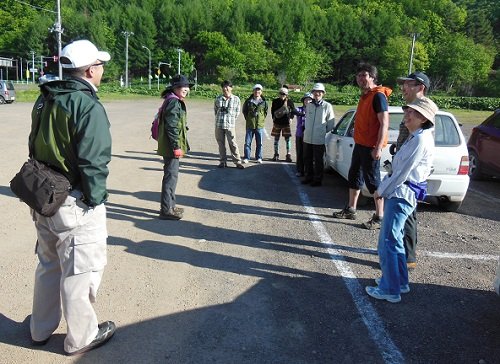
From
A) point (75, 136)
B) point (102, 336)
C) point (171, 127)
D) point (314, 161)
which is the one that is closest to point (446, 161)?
point (314, 161)

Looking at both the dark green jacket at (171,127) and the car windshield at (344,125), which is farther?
the car windshield at (344,125)

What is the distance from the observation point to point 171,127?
5996 mm

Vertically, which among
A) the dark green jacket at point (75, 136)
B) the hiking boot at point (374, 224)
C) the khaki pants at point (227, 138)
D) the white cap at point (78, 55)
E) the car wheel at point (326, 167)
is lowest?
the hiking boot at point (374, 224)

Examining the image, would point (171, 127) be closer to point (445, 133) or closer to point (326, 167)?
point (445, 133)

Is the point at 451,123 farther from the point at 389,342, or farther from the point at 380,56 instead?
the point at 380,56

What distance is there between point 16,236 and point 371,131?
4.38 m

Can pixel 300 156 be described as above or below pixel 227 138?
below

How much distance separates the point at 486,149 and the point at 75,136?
8.82 m

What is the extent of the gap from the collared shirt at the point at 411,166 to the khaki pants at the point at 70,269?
2372 mm

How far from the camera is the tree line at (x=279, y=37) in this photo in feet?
316

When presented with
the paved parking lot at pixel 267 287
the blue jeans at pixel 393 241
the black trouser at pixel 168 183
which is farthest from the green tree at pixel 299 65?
the blue jeans at pixel 393 241

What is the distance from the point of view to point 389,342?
3.31 m

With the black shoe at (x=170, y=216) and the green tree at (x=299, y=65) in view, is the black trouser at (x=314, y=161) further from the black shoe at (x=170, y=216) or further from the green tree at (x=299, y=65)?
the green tree at (x=299, y=65)

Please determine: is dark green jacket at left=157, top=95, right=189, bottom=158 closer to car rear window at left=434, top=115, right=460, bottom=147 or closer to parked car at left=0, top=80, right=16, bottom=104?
car rear window at left=434, top=115, right=460, bottom=147
